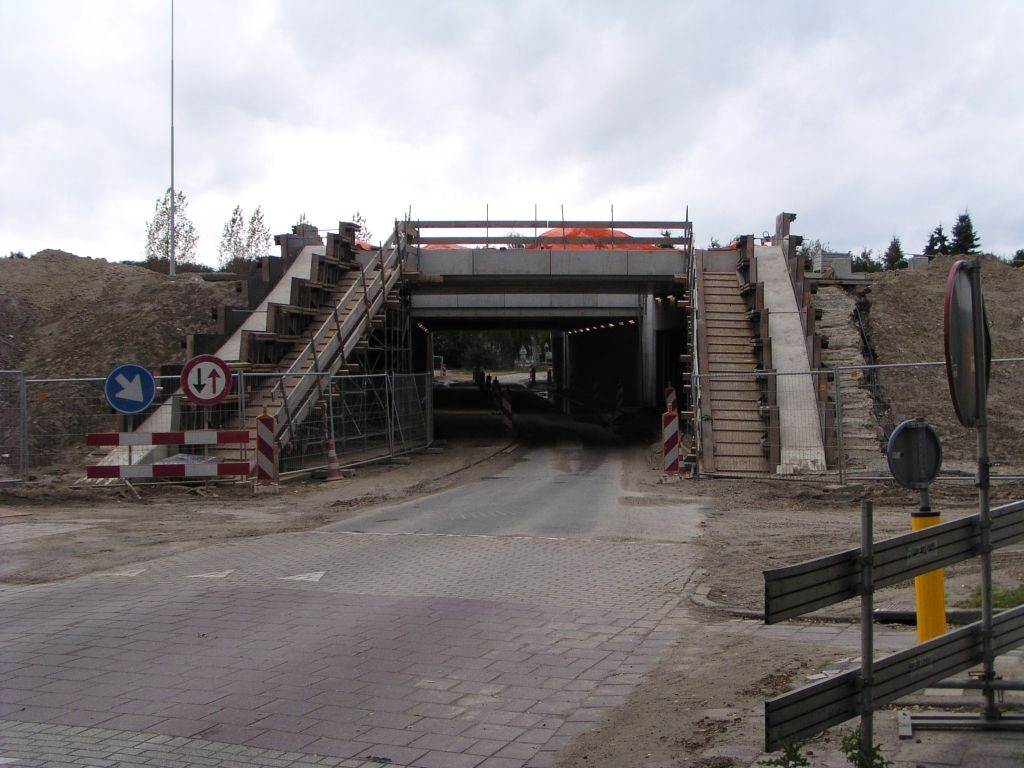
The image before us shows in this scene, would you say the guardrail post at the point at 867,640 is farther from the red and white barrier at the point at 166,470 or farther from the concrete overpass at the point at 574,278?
the concrete overpass at the point at 574,278

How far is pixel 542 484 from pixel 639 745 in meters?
12.2

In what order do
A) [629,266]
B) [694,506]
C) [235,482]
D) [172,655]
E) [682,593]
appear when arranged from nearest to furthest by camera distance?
[172,655] < [682,593] < [694,506] < [235,482] < [629,266]

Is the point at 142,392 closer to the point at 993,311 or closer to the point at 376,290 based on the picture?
the point at 376,290

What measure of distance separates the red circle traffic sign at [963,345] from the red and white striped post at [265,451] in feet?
42.3

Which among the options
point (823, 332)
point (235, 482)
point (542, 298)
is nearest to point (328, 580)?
point (235, 482)

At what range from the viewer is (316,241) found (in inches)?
993

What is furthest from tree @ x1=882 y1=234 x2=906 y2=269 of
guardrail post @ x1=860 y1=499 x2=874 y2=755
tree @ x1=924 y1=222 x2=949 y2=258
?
guardrail post @ x1=860 y1=499 x2=874 y2=755

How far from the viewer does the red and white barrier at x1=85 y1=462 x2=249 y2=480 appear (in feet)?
48.0

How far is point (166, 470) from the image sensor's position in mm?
14906

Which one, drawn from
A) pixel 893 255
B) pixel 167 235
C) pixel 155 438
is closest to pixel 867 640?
pixel 155 438

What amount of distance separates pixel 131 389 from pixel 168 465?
163 centimetres

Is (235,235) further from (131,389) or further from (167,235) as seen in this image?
(131,389)

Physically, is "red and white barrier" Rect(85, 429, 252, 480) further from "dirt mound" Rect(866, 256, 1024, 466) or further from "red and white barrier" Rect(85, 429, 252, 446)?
"dirt mound" Rect(866, 256, 1024, 466)

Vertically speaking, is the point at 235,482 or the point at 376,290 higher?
the point at 376,290
